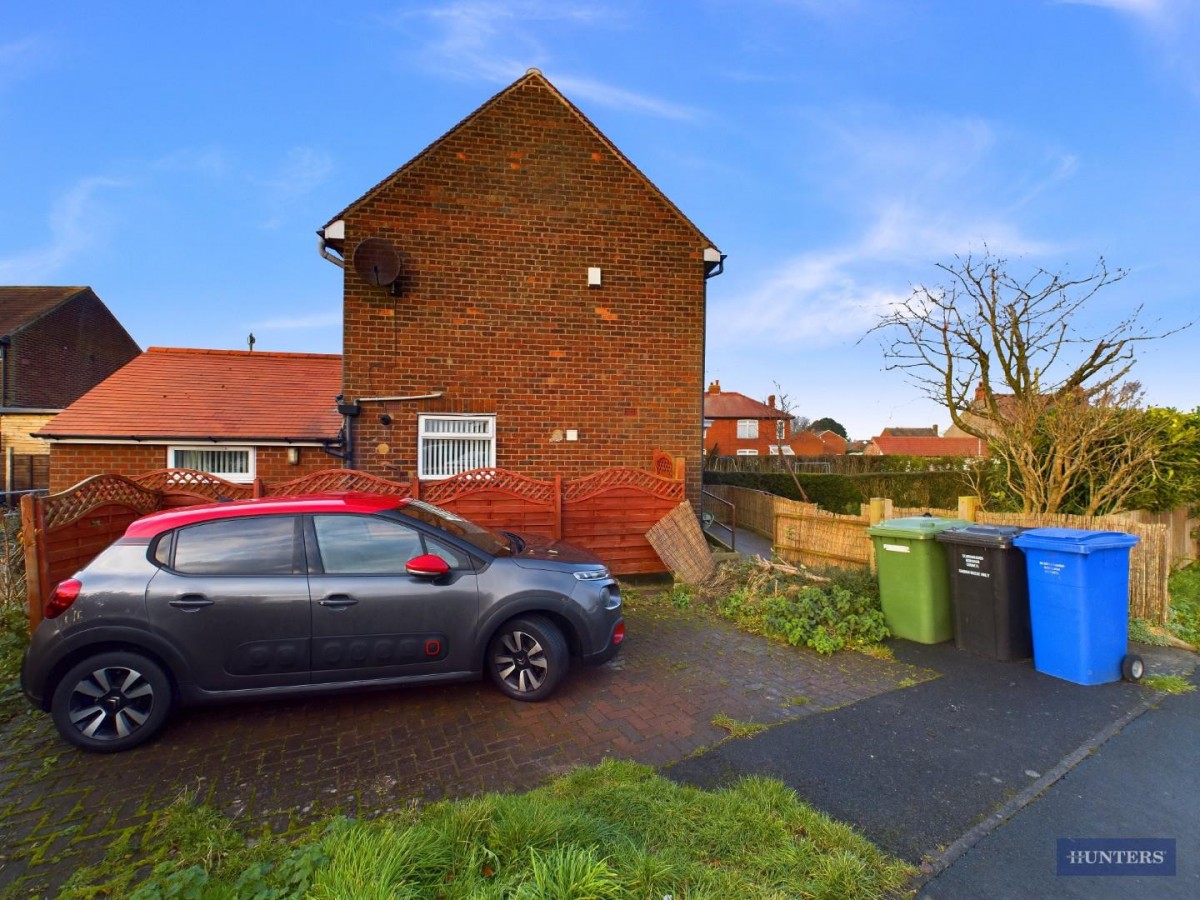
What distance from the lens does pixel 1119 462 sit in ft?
25.7

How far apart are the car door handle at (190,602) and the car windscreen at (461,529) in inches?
52.2

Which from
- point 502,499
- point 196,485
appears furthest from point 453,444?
point 196,485

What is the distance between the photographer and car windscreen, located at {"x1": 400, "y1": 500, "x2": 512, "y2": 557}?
4387 mm

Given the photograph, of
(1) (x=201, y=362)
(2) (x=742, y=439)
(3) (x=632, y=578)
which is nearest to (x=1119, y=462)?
(3) (x=632, y=578)

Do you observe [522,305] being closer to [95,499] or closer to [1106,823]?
[95,499]

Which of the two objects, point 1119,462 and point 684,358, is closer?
point 1119,462

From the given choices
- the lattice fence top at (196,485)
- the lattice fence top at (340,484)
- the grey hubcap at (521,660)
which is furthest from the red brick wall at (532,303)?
the grey hubcap at (521,660)

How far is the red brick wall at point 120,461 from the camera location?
928cm

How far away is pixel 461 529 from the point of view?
4680mm

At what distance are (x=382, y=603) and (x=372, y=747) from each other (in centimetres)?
88

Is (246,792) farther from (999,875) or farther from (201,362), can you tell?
(201,362)

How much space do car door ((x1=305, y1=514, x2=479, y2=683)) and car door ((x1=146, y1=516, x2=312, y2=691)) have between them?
129 mm

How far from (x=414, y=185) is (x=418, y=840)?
8818mm

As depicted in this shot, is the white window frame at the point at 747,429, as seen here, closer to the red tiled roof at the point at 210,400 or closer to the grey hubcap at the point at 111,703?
the red tiled roof at the point at 210,400
